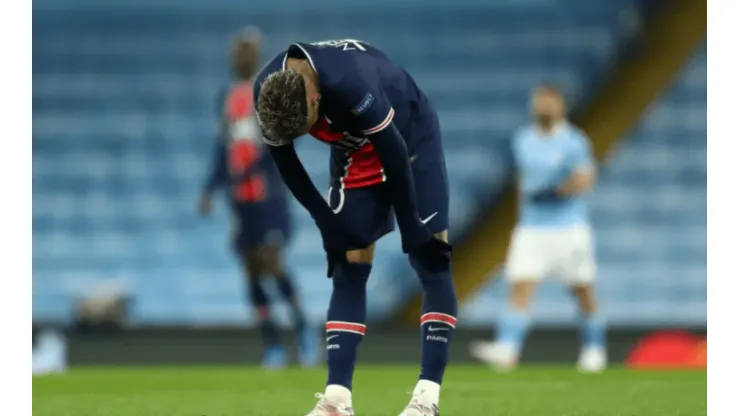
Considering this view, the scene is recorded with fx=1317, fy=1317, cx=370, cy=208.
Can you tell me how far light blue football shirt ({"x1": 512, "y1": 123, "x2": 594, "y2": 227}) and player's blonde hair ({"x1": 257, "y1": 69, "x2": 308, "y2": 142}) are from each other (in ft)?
17.0

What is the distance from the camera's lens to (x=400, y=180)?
3861 millimetres

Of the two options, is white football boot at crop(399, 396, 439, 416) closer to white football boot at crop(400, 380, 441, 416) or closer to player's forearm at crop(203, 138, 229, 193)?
white football boot at crop(400, 380, 441, 416)

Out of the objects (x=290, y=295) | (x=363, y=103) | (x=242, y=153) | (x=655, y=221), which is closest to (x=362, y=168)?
(x=363, y=103)

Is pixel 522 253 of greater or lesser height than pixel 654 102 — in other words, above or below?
below

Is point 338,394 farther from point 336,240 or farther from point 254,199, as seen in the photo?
point 254,199

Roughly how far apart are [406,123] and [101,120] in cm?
989

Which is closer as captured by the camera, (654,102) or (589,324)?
(589,324)

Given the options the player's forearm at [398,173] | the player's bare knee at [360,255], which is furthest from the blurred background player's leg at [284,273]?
the player's forearm at [398,173]

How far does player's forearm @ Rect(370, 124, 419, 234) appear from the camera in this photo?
149 inches

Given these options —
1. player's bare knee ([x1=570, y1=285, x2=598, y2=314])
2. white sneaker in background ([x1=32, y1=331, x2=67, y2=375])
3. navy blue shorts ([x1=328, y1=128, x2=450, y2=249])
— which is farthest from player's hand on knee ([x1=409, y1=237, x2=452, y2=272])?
white sneaker in background ([x1=32, y1=331, x2=67, y2=375])
